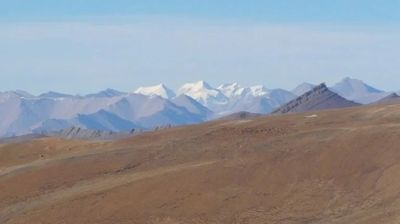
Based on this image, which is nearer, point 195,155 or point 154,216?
point 154,216

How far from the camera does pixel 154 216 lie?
185 ft

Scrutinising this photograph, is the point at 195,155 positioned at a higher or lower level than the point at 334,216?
higher

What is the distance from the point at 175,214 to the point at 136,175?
36.9ft

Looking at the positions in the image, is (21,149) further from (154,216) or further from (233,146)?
(154,216)

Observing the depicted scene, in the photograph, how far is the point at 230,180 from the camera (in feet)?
204

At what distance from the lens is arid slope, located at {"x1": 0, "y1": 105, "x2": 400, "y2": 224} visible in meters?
55.9

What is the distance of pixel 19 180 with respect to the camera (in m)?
70.7

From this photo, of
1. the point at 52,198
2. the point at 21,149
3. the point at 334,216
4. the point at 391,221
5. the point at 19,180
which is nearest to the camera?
the point at 391,221

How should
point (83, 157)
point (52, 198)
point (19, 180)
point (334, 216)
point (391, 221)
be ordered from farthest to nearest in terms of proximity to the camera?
point (83, 157), point (19, 180), point (52, 198), point (334, 216), point (391, 221)

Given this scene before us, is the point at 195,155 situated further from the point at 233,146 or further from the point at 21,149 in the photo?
the point at 21,149

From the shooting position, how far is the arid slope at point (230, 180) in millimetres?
55938

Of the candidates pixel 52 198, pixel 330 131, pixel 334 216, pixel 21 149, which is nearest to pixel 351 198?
pixel 334 216

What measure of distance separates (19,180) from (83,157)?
8.41m

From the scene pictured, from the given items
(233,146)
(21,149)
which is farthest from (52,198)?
(21,149)
